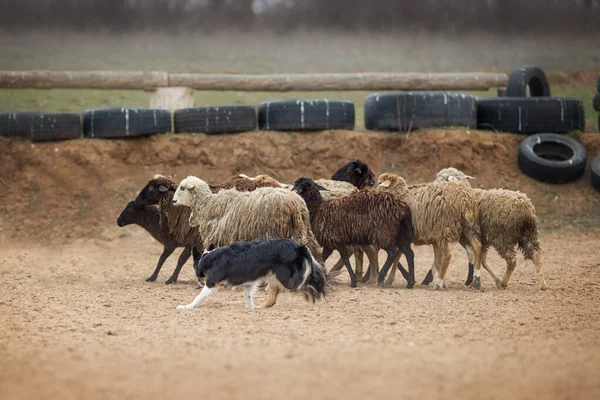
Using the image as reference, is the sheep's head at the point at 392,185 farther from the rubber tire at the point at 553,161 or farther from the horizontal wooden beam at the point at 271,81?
the horizontal wooden beam at the point at 271,81

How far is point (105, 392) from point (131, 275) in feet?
25.2

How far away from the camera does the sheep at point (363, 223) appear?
11.6 m

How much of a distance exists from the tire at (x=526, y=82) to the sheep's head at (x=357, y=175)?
6.54 metres

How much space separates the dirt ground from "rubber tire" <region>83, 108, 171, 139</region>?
0.95 ft

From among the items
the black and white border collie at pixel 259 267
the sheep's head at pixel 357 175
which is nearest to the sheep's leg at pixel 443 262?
the sheep's head at pixel 357 175

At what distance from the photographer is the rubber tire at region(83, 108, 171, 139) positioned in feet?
57.0

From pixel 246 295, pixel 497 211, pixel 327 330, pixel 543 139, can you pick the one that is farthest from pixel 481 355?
pixel 543 139

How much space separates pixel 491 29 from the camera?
2700 centimetres

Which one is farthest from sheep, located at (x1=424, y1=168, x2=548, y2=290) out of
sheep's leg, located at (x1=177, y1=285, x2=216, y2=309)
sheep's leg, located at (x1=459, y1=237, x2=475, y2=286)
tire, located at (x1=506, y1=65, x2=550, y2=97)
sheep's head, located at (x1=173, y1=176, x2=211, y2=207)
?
tire, located at (x1=506, y1=65, x2=550, y2=97)

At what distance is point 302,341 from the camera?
7500 mm

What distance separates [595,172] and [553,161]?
0.83 metres

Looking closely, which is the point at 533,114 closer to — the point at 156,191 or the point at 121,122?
the point at 121,122

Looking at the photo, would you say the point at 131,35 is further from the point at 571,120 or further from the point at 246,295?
the point at 246,295

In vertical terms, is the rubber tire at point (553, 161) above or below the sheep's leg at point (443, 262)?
above
